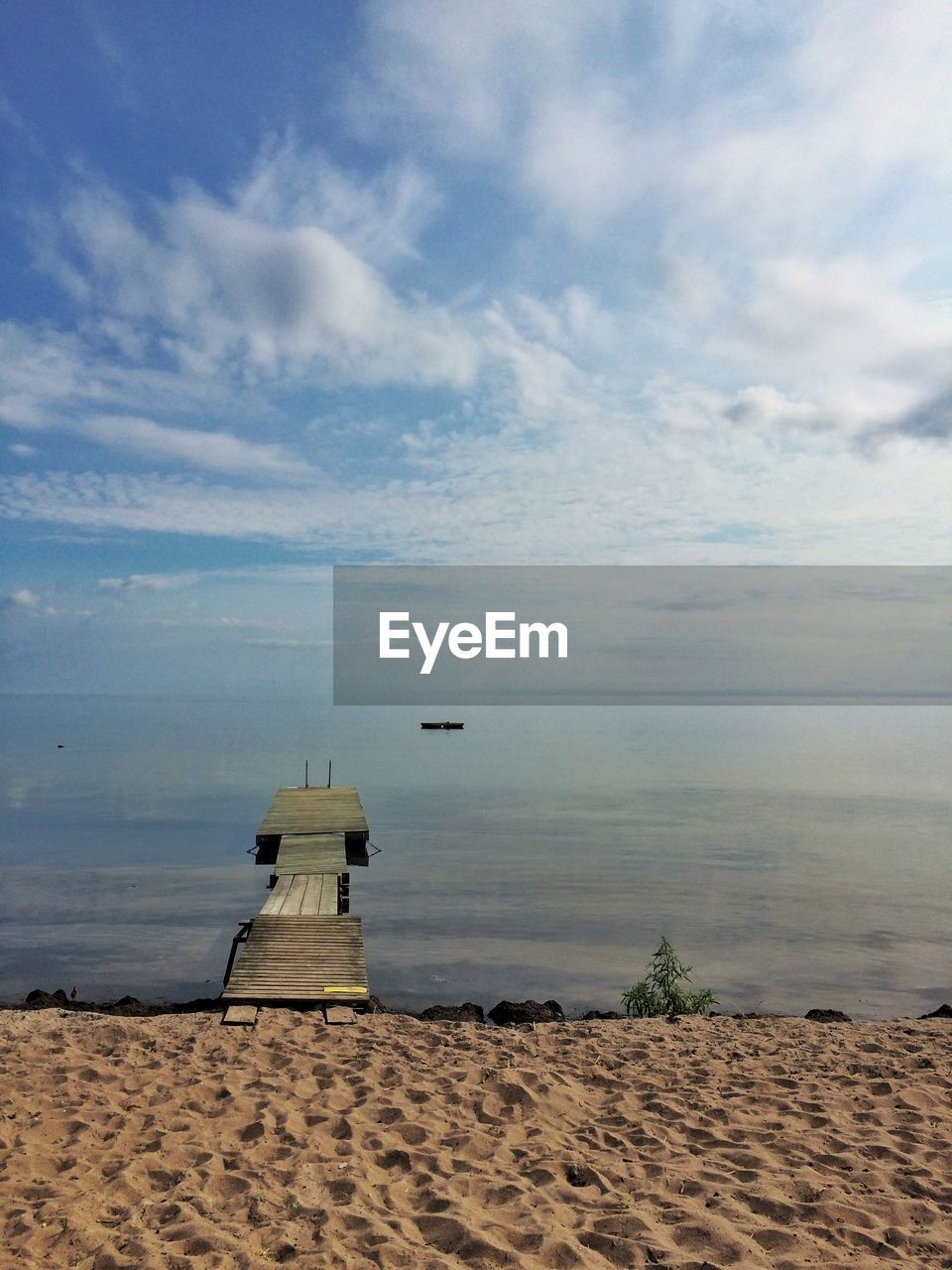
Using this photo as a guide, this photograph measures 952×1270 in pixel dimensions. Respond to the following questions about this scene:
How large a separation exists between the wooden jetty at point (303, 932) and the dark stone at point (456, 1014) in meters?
1.12

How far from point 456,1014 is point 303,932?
3522 millimetres

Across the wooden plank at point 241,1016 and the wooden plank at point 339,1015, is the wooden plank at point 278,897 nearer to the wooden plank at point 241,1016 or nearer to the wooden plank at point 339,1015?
the wooden plank at point 241,1016

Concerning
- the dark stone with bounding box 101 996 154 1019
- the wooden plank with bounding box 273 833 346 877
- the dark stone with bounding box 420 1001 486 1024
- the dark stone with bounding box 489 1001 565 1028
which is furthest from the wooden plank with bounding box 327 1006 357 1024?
the wooden plank with bounding box 273 833 346 877

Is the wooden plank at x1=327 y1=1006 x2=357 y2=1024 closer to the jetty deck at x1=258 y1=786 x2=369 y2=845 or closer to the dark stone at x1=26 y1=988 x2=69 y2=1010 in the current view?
the dark stone at x1=26 y1=988 x2=69 y2=1010

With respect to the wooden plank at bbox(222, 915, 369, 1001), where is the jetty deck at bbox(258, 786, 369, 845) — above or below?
above

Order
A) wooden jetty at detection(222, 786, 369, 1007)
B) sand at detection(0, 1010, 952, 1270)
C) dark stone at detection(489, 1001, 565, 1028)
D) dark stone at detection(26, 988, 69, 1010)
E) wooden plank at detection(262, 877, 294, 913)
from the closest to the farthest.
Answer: sand at detection(0, 1010, 952, 1270) < wooden jetty at detection(222, 786, 369, 1007) < dark stone at detection(489, 1001, 565, 1028) < dark stone at detection(26, 988, 69, 1010) < wooden plank at detection(262, 877, 294, 913)

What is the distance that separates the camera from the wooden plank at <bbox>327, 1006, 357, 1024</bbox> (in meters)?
11.6

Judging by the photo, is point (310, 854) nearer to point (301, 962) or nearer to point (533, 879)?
point (533, 879)

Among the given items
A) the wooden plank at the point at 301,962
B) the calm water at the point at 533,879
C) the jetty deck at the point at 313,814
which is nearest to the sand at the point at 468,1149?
the wooden plank at the point at 301,962

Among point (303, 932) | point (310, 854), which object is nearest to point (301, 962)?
point (303, 932)

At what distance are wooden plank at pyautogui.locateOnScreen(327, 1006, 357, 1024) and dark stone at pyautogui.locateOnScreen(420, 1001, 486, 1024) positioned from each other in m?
1.46

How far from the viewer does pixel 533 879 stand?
25.5 metres

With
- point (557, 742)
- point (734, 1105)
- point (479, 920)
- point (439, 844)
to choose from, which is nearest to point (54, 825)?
point (439, 844)

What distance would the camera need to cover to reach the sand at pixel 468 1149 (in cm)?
570
